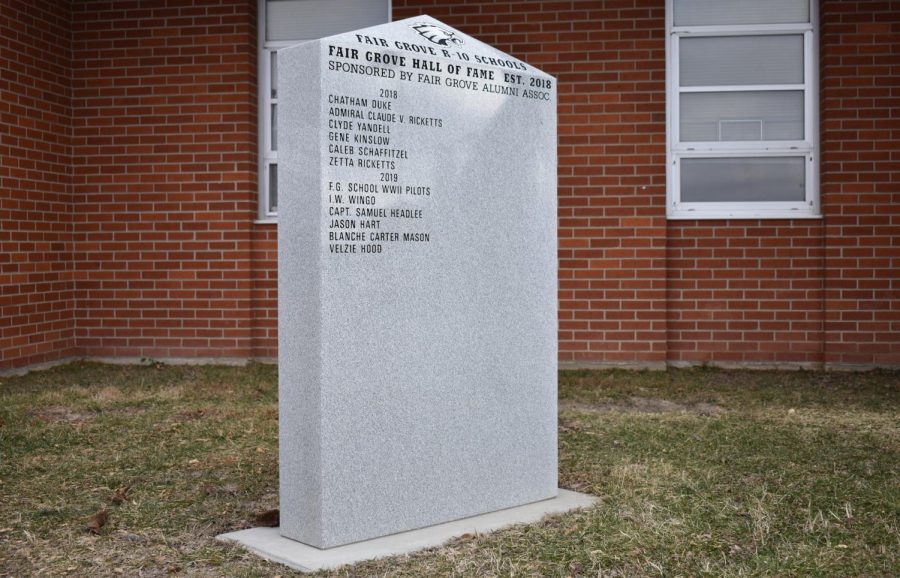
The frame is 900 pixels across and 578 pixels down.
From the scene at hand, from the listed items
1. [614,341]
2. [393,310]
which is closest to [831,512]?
[393,310]

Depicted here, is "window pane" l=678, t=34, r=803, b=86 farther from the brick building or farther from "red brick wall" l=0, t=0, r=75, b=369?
"red brick wall" l=0, t=0, r=75, b=369

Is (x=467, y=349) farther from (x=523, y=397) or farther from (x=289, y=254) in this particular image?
(x=289, y=254)

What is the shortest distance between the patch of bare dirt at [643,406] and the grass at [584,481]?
30mm

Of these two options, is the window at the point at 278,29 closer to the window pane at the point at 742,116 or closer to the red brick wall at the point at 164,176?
the red brick wall at the point at 164,176

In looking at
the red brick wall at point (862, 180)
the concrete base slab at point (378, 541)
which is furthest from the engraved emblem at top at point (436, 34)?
the red brick wall at point (862, 180)

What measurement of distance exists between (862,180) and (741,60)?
1639 mm

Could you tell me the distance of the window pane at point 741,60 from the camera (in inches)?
374

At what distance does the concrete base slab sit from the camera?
387cm

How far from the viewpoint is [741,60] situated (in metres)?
9.54

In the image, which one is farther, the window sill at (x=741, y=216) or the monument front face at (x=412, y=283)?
the window sill at (x=741, y=216)

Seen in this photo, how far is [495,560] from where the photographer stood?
3789 millimetres

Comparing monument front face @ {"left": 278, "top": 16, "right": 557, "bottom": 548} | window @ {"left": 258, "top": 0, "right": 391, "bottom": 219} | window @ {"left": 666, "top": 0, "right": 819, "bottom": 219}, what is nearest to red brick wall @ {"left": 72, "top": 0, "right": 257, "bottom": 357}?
window @ {"left": 258, "top": 0, "right": 391, "bottom": 219}

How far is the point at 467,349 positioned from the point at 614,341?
5.15 m

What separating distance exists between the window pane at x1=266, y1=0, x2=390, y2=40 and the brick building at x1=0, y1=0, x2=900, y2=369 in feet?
0.08
